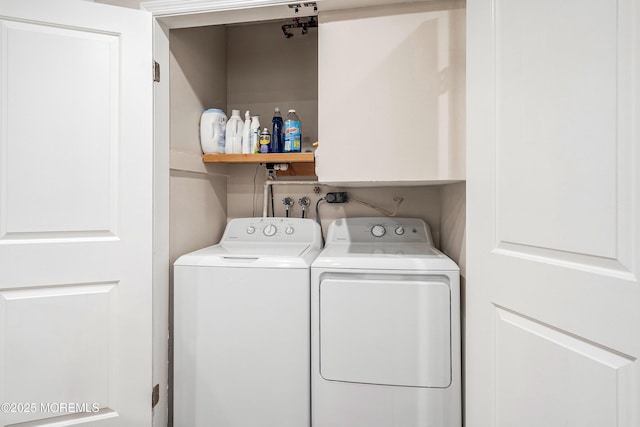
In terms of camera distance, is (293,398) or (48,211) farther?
(293,398)

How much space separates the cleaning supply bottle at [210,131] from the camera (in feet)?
6.20

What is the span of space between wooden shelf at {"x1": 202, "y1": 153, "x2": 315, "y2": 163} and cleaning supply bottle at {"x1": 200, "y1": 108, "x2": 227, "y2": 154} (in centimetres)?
7

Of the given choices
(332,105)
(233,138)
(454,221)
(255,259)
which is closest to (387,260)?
(454,221)

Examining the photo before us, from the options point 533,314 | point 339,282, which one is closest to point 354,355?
point 339,282

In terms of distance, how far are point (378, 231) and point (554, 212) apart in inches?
45.7

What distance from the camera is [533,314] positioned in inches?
33.2

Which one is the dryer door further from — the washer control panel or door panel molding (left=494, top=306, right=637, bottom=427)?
the washer control panel

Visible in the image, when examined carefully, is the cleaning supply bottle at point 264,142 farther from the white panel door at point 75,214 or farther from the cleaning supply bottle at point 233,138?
the white panel door at point 75,214

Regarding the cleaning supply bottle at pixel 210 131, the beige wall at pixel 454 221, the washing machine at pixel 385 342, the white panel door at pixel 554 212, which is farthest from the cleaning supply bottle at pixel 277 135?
the white panel door at pixel 554 212

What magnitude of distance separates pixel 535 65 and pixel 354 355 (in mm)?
1235

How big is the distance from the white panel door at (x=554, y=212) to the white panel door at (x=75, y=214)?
1.37 m

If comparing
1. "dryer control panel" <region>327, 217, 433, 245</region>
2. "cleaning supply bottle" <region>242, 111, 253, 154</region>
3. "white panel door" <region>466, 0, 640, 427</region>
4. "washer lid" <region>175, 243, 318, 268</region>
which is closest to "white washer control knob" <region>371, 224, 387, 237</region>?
"dryer control panel" <region>327, 217, 433, 245</region>

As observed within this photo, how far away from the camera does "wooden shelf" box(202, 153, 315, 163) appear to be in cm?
182

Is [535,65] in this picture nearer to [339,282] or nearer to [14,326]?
[339,282]
